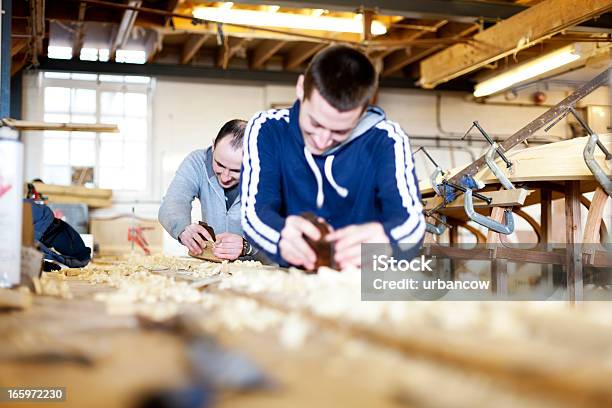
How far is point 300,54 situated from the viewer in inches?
360

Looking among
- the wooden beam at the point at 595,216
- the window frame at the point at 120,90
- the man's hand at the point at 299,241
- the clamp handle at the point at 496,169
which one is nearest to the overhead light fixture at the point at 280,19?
the clamp handle at the point at 496,169

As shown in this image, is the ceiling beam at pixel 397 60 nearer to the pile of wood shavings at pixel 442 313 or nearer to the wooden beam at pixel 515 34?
the wooden beam at pixel 515 34

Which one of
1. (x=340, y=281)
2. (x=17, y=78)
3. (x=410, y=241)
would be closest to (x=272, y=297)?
(x=340, y=281)

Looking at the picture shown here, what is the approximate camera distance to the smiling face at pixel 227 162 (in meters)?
2.79

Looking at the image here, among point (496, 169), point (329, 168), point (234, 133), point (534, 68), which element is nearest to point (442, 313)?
point (329, 168)

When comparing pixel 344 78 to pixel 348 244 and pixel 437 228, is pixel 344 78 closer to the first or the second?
pixel 348 244

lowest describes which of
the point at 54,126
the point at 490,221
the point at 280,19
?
the point at 490,221

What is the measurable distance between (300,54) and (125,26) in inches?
108

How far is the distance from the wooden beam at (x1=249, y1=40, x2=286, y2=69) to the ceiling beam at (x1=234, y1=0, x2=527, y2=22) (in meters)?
2.75

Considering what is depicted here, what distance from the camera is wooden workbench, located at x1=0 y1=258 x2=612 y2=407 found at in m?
0.54

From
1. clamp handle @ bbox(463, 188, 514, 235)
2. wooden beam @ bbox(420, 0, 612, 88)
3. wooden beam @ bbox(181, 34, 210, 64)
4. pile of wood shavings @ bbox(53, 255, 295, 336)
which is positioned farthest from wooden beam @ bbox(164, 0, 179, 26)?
pile of wood shavings @ bbox(53, 255, 295, 336)

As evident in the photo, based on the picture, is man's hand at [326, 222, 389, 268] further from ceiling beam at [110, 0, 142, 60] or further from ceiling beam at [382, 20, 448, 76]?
ceiling beam at [382, 20, 448, 76]

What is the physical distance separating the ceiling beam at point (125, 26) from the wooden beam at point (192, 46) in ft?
2.96

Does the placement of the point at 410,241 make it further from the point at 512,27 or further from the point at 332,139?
the point at 512,27
